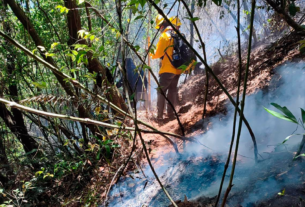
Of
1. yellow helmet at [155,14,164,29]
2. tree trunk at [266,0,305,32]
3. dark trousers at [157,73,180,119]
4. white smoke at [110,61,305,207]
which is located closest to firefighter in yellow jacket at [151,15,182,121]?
dark trousers at [157,73,180,119]

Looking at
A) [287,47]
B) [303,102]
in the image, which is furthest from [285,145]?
[287,47]

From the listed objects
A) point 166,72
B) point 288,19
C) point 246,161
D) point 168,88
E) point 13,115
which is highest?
point 288,19

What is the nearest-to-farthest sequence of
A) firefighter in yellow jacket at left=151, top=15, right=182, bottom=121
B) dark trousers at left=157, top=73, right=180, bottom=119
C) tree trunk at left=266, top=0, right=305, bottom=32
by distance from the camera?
tree trunk at left=266, top=0, right=305, bottom=32
firefighter in yellow jacket at left=151, top=15, right=182, bottom=121
dark trousers at left=157, top=73, right=180, bottom=119

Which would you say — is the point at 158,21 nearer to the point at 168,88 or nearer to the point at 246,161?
the point at 168,88

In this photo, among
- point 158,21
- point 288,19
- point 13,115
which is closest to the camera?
point 288,19

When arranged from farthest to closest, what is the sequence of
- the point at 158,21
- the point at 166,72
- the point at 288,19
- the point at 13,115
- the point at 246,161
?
the point at 166,72
the point at 13,115
the point at 158,21
the point at 246,161
the point at 288,19

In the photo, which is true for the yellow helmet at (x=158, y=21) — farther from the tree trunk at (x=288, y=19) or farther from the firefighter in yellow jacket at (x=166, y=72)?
the tree trunk at (x=288, y=19)

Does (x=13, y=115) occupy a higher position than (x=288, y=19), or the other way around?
(x=288, y=19)

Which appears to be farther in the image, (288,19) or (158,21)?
(158,21)

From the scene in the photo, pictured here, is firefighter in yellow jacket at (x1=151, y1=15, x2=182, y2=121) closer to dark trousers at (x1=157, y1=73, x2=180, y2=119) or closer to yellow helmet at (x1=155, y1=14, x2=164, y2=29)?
dark trousers at (x1=157, y1=73, x2=180, y2=119)

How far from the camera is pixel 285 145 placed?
217cm

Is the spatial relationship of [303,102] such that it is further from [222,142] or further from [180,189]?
[180,189]

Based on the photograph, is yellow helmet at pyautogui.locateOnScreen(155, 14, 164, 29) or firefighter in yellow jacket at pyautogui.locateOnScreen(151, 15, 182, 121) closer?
yellow helmet at pyautogui.locateOnScreen(155, 14, 164, 29)

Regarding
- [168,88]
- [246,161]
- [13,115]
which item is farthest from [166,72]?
[13,115]
